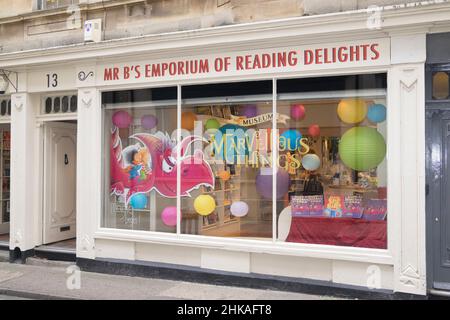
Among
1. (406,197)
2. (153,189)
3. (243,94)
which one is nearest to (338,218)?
(406,197)

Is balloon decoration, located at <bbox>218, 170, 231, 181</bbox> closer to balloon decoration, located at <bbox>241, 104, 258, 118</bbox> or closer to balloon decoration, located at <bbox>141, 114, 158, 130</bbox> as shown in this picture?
balloon decoration, located at <bbox>241, 104, 258, 118</bbox>

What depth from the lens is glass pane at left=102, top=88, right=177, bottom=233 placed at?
798cm

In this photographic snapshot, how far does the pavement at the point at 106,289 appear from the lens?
6695 millimetres

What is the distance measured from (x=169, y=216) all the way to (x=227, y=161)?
1.34 meters

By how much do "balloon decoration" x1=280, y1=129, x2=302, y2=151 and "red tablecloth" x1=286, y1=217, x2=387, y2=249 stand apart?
42.2 inches

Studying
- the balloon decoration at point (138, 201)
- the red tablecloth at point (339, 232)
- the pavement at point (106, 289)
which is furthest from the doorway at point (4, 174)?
the red tablecloth at point (339, 232)

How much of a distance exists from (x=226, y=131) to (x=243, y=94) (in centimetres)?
67

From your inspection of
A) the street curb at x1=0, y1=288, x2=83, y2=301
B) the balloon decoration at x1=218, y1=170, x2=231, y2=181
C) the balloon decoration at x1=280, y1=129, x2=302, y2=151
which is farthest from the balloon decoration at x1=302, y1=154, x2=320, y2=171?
the street curb at x1=0, y1=288, x2=83, y2=301

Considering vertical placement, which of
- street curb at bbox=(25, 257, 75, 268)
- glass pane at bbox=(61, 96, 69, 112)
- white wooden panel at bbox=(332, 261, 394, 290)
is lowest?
street curb at bbox=(25, 257, 75, 268)

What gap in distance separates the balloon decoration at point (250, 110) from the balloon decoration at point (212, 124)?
482mm

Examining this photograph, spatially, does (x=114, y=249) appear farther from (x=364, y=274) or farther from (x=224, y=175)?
(x=364, y=274)

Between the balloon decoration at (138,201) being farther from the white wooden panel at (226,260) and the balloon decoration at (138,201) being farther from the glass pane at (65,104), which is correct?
the glass pane at (65,104)

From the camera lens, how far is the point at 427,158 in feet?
20.3

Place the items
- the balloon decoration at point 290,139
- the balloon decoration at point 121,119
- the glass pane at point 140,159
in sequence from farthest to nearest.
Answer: the balloon decoration at point 121,119, the glass pane at point 140,159, the balloon decoration at point 290,139
